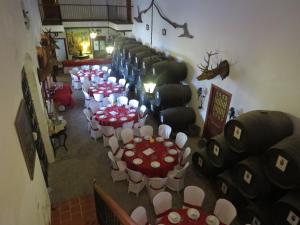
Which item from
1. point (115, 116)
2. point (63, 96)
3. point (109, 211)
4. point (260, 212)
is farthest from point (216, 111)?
point (63, 96)

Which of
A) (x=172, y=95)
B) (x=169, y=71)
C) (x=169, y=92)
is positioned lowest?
(x=172, y=95)

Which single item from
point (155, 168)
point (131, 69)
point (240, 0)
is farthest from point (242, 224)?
point (131, 69)

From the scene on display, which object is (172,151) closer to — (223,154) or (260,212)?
(223,154)

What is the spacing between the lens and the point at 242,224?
203 inches

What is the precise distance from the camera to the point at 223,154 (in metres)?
5.46

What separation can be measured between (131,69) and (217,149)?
7.34 metres

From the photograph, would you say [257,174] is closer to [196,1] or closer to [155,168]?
[155,168]

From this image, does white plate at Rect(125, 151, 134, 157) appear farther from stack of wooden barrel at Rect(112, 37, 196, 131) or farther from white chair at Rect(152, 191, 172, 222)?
stack of wooden barrel at Rect(112, 37, 196, 131)

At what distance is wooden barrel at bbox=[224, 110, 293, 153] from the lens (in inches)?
181

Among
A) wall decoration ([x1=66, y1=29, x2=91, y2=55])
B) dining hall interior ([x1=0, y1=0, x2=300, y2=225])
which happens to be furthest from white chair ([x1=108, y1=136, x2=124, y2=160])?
wall decoration ([x1=66, y1=29, x2=91, y2=55])

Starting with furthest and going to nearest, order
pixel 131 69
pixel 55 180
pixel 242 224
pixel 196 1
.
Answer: pixel 131 69, pixel 196 1, pixel 55 180, pixel 242 224

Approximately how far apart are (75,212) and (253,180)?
4.00 meters

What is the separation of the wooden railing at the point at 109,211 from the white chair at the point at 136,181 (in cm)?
167

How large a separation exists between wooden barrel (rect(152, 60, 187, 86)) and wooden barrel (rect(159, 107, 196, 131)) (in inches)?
48.2
